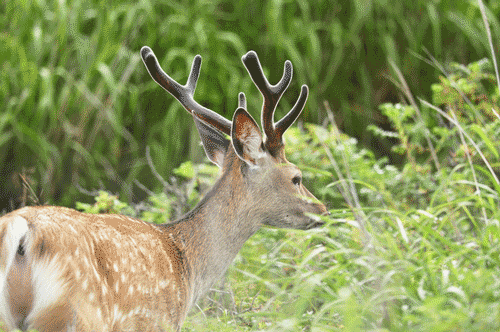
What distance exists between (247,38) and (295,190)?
10.9ft

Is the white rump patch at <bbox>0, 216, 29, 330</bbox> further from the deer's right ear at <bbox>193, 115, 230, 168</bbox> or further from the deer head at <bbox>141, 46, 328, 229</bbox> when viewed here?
the deer's right ear at <bbox>193, 115, 230, 168</bbox>

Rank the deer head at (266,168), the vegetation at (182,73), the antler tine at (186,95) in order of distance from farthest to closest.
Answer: the vegetation at (182,73)
the antler tine at (186,95)
the deer head at (266,168)

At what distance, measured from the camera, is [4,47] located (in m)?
5.82

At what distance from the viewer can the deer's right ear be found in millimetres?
3357

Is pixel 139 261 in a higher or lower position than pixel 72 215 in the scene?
lower

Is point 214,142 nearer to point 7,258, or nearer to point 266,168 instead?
point 266,168

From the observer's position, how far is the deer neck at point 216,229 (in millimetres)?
3031

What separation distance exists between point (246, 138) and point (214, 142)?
1.09ft

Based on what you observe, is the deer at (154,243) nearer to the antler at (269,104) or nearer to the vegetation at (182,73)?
the antler at (269,104)

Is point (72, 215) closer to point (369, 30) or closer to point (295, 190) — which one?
point (295, 190)

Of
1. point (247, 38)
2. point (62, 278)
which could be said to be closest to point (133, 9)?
point (247, 38)

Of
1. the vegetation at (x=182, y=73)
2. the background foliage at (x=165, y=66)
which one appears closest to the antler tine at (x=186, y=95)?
the vegetation at (x=182, y=73)

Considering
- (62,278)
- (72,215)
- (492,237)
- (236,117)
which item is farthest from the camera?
(236,117)

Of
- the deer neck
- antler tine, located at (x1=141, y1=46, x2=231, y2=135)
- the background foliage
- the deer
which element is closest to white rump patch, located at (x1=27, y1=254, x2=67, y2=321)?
the deer
